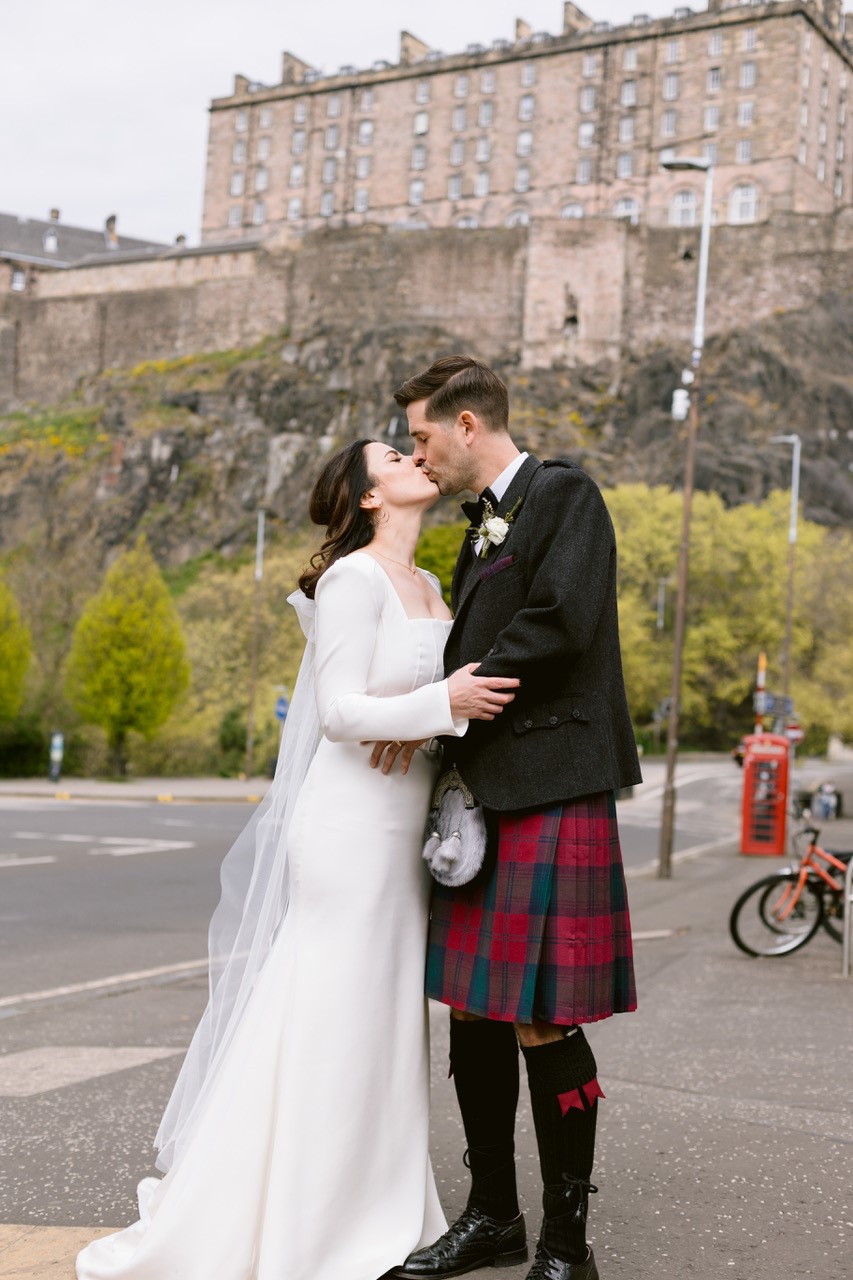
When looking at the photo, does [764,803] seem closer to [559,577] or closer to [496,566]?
[496,566]

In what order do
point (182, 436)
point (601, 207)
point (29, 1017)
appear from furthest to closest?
point (601, 207) → point (182, 436) → point (29, 1017)

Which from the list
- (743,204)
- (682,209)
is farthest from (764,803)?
(743,204)

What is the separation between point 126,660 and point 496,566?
3735 centimetres

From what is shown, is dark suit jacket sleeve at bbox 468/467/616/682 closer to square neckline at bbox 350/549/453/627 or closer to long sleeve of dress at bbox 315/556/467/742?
long sleeve of dress at bbox 315/556/467/742

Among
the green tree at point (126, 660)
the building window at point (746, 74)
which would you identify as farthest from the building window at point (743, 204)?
the green tree at point (126, 660)

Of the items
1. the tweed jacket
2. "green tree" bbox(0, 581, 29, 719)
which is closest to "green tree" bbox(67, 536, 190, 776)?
"green tree" bbox(0, 581, 29, 719)

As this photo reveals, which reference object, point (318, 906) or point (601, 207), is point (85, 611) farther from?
point (601, 207)

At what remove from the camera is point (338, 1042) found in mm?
3240

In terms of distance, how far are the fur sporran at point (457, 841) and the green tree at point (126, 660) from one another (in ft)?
121

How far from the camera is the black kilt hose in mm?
3156

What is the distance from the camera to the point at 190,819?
75.0 feet

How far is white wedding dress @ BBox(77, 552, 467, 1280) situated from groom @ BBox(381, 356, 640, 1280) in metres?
0.11

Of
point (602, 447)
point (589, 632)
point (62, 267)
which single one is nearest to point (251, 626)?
point (602, 447)

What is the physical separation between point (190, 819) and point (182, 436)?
55.5 m
